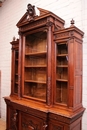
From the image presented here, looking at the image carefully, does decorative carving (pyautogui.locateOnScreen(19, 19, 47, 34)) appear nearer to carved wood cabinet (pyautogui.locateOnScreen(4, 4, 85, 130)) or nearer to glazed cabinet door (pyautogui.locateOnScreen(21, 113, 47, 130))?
carved wood cabinet (pyautogui.locateOnScreen(4, 4, 85, 130))

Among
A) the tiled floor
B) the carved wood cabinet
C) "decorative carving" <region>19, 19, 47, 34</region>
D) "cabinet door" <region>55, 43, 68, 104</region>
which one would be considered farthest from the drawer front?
"decorative carving" <region>19, 19, 47, 34</region>

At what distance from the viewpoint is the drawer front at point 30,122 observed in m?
2.03

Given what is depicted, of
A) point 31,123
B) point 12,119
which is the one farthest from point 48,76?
point 12,119

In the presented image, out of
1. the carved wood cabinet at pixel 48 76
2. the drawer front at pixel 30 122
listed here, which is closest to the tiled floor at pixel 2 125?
the carved wood cabinet at pixel 48 76

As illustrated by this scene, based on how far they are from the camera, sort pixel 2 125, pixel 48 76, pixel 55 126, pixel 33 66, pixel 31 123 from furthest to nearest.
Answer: pixel 2 125 < pixel 33 66 < pixel 31 123 < pixel 48 76 < pixel 55 126

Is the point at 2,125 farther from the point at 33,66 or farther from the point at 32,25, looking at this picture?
the point at 32,25

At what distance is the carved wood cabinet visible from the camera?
1836mm

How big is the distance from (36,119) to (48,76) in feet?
2.35

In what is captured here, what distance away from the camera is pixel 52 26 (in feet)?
6.63

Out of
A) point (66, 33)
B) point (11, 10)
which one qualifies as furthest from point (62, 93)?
point (11, 10)

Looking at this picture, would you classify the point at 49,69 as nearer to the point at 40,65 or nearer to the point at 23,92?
the point at 40,65

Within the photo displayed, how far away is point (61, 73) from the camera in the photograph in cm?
207

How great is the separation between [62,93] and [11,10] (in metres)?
2.62

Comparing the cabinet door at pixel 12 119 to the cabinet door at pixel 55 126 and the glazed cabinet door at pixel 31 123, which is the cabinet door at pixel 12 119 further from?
the cabinet door at pixel 55 126
